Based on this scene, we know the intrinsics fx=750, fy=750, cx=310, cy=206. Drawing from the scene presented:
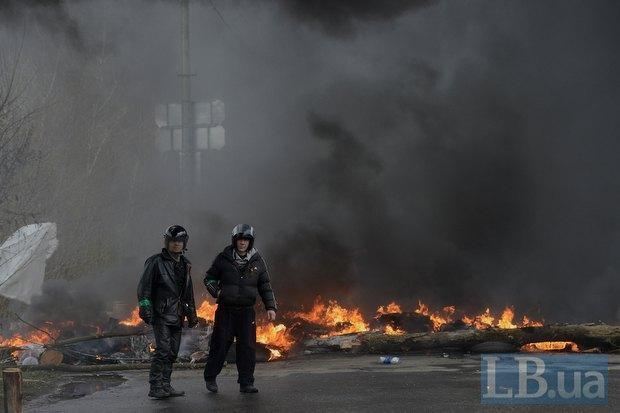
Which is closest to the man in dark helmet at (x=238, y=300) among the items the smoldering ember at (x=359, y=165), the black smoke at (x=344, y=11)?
the smoldering ember at (x=359, y=165)

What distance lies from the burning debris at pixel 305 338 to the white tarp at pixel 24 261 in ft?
2.04

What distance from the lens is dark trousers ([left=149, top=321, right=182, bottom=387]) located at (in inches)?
304

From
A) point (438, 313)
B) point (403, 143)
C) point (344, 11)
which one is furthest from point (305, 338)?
point (344, 11)

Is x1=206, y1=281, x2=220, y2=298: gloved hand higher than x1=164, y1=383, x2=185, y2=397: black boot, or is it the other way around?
x1=206, y1=281, x2=220, y2=298: gloved hand

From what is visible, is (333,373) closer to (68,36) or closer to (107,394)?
(107,394)

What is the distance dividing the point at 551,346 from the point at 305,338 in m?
3.94

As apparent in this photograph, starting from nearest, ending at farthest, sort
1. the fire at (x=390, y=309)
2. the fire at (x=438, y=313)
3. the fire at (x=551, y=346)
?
1. the fire at (x=551, y=346)
2. the fire at (x=438, y=313)
3. the fire at (x=390, y=309)

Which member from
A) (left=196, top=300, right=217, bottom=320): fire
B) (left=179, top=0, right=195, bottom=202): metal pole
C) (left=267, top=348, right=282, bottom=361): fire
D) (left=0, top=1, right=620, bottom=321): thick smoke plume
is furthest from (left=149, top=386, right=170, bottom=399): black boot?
(left=179, top=0, right=195, bottom=202): metal pole

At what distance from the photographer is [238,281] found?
796 cm

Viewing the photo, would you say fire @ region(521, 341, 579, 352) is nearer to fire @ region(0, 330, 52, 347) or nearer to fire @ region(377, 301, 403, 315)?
fire @ region(377, 301, 403, 315)

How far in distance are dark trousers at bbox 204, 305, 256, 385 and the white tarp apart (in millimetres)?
5895

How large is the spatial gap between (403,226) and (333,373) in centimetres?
699

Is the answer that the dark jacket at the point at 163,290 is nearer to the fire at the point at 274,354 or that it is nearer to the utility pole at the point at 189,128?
the fire at the point at 274,354

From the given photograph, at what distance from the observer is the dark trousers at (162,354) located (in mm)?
7727
